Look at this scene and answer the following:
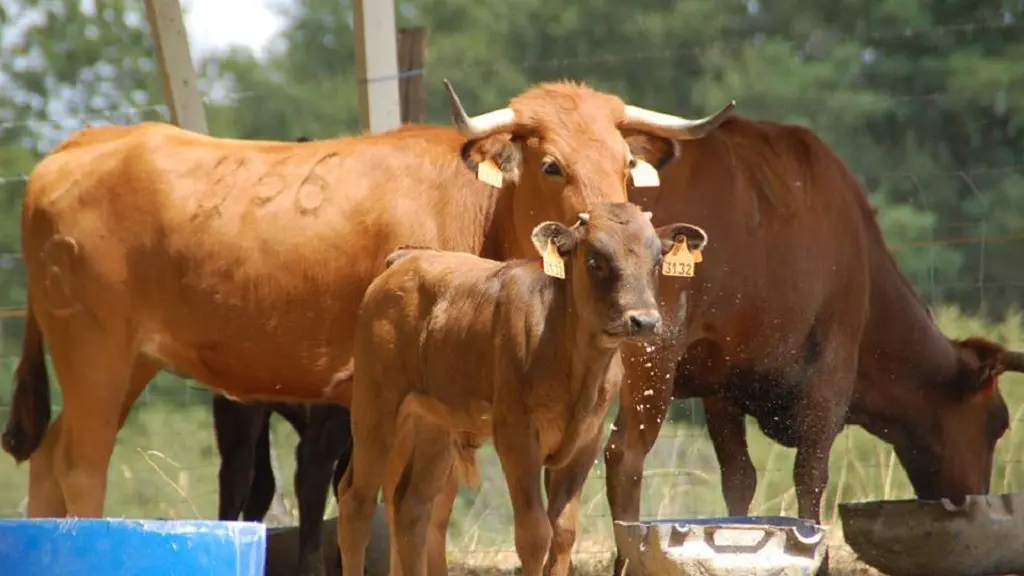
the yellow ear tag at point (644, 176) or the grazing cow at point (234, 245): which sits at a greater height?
the yellow ear tag at point (644, 176)

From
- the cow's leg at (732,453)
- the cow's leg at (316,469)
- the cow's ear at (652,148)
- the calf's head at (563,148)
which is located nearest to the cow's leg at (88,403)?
the cow's leg at (316,469)

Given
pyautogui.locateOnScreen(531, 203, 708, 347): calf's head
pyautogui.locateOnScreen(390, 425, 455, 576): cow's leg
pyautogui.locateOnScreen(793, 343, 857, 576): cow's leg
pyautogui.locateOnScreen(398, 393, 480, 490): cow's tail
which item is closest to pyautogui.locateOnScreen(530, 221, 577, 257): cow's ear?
pyautogui.locateOnScreen(531, 203, 708, 347): calf's head

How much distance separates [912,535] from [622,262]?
2.90 meters

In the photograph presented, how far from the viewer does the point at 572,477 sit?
5.81 meters

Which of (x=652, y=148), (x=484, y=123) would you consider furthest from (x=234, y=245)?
(x=652, y=148)

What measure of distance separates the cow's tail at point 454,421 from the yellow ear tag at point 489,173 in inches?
40.6

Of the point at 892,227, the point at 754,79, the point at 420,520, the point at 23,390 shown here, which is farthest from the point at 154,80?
the point at 420,520

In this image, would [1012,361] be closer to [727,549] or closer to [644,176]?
[644,176]

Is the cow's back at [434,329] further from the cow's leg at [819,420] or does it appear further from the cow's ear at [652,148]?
the cow's leg at [819,420]

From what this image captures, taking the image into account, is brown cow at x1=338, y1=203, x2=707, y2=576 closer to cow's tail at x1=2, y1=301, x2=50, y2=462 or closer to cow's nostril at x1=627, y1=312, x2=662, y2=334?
cow's nostril at x1=627, y1=312, x2=662, y2=334

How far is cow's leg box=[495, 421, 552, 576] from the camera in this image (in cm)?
555

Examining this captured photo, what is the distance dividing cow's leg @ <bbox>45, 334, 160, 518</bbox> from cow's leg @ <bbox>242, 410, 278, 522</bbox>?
1785mm

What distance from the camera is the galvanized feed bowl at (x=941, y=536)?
762 cm

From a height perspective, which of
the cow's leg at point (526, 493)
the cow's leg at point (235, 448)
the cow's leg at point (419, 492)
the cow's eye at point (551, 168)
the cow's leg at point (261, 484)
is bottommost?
the cow's leg at point (261, 484)
